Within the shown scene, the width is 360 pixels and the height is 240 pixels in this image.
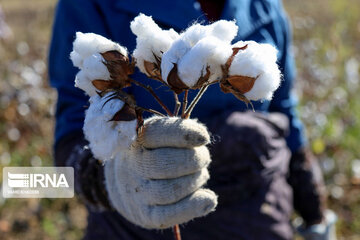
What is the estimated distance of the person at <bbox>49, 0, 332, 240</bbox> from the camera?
54.4 inches

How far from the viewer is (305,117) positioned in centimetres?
334

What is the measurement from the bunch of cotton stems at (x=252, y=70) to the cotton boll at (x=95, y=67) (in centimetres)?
24

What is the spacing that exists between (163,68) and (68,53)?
787 millimetres

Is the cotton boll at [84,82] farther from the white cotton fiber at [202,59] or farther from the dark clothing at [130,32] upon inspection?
the dark clothing at [130,32]

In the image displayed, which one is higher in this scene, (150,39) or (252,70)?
(150,39)

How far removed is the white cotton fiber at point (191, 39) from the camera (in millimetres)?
760

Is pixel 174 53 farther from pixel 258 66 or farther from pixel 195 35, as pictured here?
pixel 258 66

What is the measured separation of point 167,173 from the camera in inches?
38.7

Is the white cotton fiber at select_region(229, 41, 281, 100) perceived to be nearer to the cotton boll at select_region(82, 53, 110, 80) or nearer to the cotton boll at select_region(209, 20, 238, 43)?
the cotton boll at select_region(209, 20, 238, 43)

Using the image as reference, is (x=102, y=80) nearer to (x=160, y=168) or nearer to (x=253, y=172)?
(x=160, y=168)

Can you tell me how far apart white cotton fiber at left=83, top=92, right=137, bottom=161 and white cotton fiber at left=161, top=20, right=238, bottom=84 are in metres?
0.13

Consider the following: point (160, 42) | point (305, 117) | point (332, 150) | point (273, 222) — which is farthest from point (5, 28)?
point (160, 42)

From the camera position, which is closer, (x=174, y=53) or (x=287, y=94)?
(x=174, y=53)

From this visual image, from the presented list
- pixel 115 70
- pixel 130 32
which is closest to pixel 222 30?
pixel 115 70
